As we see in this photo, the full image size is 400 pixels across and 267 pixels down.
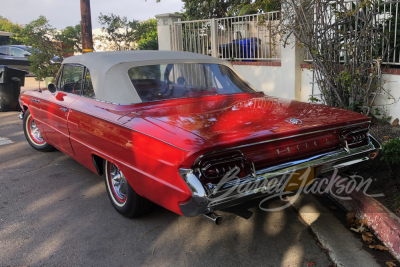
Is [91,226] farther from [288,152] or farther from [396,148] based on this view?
[396,148]

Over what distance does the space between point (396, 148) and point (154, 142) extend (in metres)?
2.71

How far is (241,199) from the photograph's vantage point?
8.54ft

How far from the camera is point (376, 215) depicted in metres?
3.14

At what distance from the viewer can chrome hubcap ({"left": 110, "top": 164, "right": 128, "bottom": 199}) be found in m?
3.45

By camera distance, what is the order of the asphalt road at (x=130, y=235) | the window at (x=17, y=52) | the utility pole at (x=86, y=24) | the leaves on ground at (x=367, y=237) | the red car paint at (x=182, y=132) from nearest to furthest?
the red car paint at (x=182, y=132)
the asphalt road at (x=130, y=235)
the leaves on ground at (x=367, y=237)
the utility pole at (x=86, y=24)
the window at (x=17, y=52)

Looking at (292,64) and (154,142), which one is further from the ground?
(292,64)

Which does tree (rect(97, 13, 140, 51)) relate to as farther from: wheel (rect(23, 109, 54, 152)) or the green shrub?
the green shrub

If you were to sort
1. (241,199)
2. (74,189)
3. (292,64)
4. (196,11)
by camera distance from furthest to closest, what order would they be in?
(196,11) → (292,64) → (74,189) → (241,199)

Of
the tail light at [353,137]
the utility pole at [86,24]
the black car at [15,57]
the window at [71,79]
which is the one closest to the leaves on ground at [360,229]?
the tail light at [353,137]

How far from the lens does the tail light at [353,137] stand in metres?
3.17

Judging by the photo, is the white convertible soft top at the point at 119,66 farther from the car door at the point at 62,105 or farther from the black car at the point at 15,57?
the black car at the point at 15,57

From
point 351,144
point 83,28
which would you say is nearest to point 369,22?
point 351,144

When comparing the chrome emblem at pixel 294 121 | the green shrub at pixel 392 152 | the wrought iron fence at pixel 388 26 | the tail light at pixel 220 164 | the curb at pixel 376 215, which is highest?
the wrought iron fence at pixel 388 26

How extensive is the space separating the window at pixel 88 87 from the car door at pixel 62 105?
0.13 m
